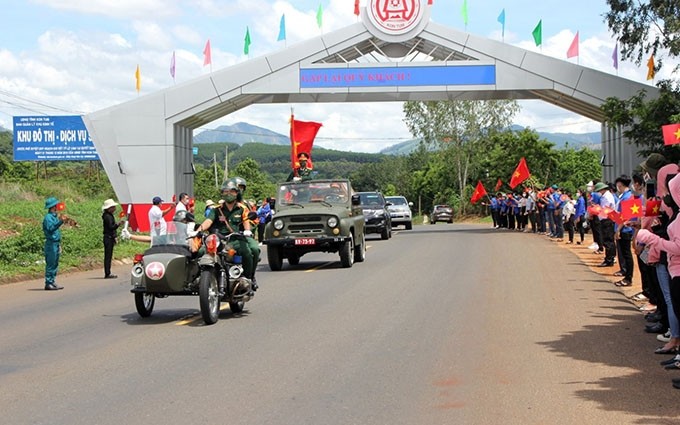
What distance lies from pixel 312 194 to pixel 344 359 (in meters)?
12.0

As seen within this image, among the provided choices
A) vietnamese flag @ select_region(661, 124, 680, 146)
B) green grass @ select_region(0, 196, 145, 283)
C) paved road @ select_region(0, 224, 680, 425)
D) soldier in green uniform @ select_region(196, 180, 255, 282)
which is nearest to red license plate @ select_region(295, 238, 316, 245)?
paved road @ select_region(0, 224, 680, 425)

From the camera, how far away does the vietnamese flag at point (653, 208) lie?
9445 mm

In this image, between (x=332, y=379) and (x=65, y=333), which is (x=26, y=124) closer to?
A: (x=65, y=333)

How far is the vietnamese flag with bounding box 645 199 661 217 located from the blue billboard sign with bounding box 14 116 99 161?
→ 155 feet

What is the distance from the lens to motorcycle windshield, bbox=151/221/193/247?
11258 mm

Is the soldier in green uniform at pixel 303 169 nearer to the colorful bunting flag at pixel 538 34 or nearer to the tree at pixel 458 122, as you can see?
the colorful bunting flag at pixel 538 34

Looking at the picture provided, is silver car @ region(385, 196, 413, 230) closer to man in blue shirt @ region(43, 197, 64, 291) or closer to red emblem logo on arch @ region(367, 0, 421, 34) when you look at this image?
red emblem logo on arch @ region(367, 0, 421, 34)

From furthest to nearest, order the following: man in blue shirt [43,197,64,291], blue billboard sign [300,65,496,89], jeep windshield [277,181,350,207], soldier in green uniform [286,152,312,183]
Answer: blue billboard sign [300,65,496,89], soldier in green uniform [286,152,312,183], jeep windshield [277,181,350,207], man in blue shirt [43,197,64,291]

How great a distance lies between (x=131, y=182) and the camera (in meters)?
35.2

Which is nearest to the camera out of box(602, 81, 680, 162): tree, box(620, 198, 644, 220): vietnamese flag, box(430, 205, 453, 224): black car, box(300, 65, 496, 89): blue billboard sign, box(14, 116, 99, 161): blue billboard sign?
box(620, 198, 644, 220): vietnamese flag

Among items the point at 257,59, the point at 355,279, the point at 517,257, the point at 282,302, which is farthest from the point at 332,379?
the point at 257,59

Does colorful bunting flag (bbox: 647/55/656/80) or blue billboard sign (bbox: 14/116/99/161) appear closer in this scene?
colorful bunting flag (bbox: 647/55/656/80)

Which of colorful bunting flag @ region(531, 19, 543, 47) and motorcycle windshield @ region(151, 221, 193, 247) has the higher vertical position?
colorful bunting flag @ region(531, 19, 543, 47)

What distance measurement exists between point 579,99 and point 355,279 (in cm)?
2114
